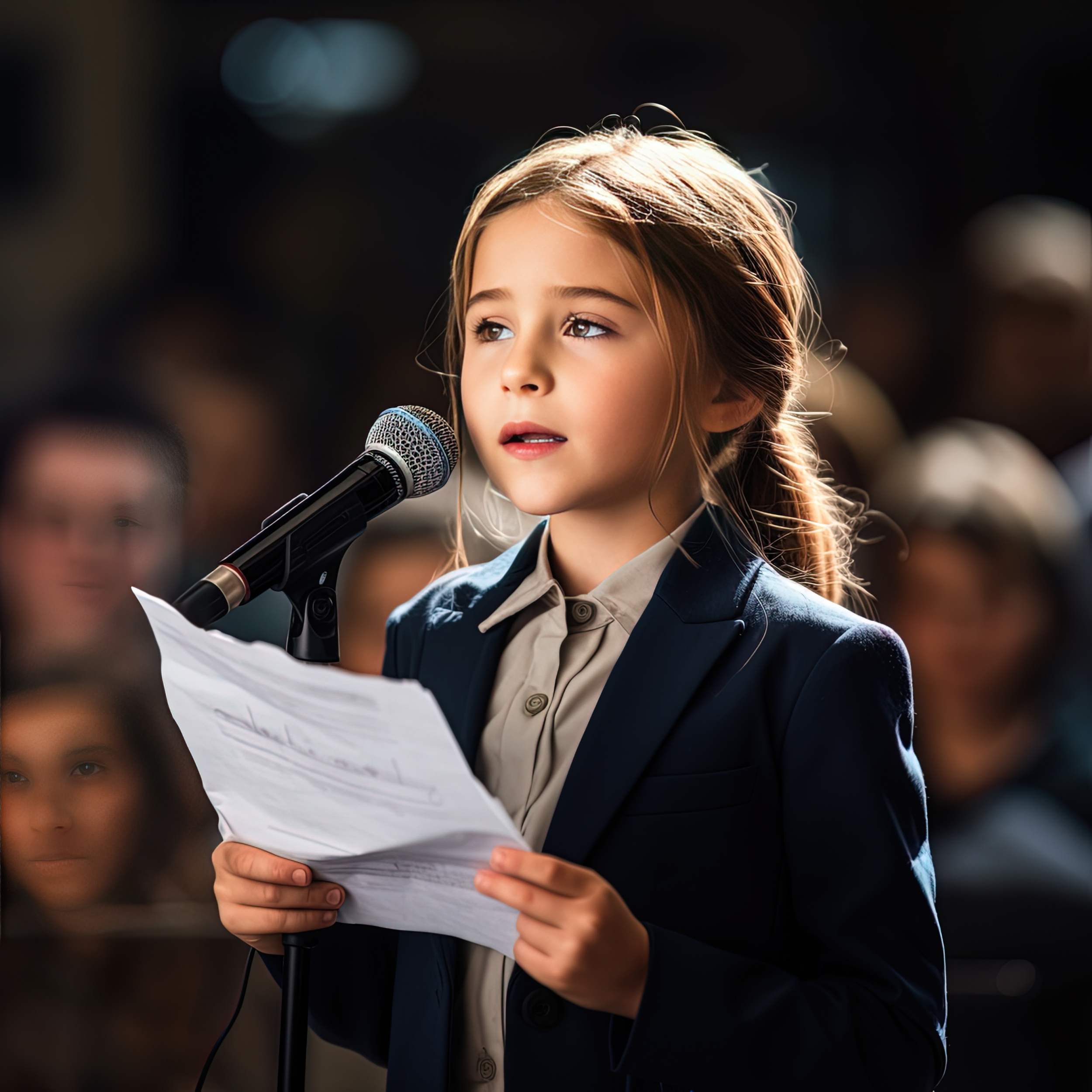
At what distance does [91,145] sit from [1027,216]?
1.27m

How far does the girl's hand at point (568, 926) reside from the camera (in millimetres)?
535

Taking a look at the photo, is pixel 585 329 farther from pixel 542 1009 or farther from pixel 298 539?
pixel 542 1009

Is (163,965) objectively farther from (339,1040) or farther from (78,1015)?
(339,1040)

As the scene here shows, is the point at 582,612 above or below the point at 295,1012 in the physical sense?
above

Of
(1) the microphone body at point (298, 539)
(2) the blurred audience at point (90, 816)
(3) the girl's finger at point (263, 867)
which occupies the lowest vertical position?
(2) the blurred audience at point (90, 816)

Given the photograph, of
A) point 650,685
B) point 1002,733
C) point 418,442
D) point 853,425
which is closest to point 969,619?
point 1002,733

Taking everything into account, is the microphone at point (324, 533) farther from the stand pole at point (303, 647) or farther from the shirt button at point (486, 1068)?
the shirt button at point (486, 1068)

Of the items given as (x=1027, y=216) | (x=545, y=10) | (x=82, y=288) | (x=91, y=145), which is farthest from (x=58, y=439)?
(x=1027, y=216)

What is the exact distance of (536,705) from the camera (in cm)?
73

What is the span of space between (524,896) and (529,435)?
31cm

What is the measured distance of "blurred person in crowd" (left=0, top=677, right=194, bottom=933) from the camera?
1276mm

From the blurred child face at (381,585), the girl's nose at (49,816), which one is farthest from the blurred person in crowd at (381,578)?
the girl's nose at (49,816)

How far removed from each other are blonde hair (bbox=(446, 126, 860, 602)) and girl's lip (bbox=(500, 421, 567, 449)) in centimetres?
8

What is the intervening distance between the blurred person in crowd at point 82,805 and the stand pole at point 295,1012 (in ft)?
2.32
